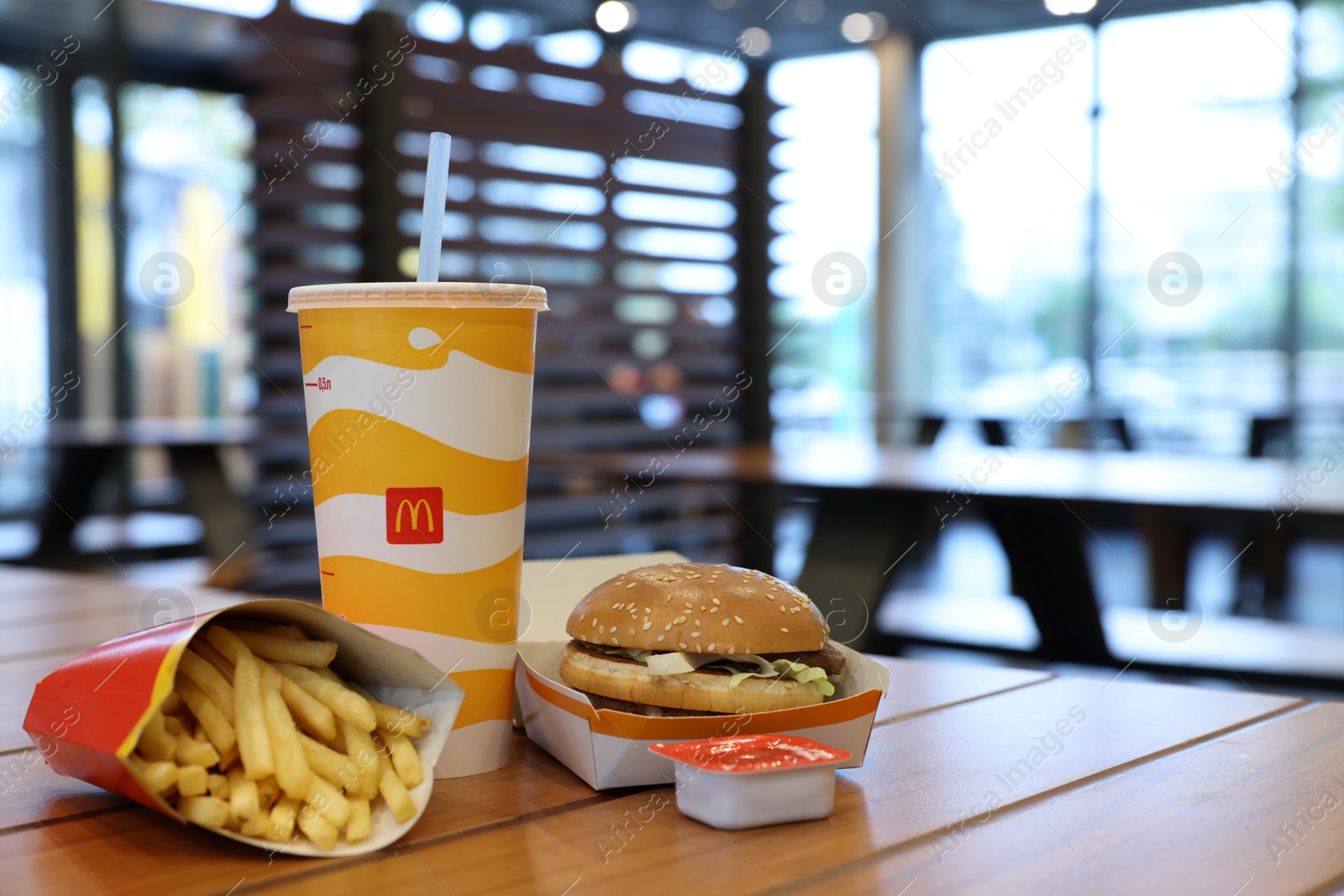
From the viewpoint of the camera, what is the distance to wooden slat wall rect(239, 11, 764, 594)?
385 centimetres

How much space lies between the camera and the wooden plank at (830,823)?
66 cm

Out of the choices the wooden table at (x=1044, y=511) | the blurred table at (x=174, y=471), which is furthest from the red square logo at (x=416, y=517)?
the blurred table at (x=174, y=471)

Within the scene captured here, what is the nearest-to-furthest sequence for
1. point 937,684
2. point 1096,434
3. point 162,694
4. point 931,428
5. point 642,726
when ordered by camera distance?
point 162,694, point 642,726, point 937,684, point 931,428, point 1096,434

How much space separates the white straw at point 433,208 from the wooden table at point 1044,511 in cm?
182

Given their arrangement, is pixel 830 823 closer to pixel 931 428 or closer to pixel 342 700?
pixel 342 700

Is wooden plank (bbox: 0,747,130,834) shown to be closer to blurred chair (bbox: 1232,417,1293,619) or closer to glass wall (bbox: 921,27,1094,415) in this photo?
blurred chair (bbox: 1232,417,1293,619)

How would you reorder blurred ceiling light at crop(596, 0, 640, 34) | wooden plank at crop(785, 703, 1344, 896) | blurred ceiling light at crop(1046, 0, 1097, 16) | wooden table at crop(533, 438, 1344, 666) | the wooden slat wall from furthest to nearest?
blurred ceiling light at crop(1046, 0, 1097, 16)
blurred ceiling light at crop(596, 0, 640, 34)
the wooden slat wall
wooden table at crop(533, 438, 1344, 666)
wooden plank at crop(785, 703, 1344, 896)

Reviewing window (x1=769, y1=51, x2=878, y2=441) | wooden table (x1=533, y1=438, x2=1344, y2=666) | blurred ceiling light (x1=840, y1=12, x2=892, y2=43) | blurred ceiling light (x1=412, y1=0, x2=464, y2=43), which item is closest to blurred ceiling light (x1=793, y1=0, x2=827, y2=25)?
blurred ceiling light (x1=840, y1=12, x2=892, y2=43)

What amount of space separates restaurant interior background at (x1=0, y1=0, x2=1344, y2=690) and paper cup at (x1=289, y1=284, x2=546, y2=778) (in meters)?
1.10

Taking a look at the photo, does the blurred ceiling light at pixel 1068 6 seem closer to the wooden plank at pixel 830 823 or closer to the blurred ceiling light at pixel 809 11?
the blurred ceiling light at pixel 809 11

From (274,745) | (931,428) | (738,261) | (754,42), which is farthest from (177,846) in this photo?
(754,42)

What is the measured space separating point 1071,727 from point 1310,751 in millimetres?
176

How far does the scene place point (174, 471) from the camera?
4.63 m

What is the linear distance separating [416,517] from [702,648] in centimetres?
22
